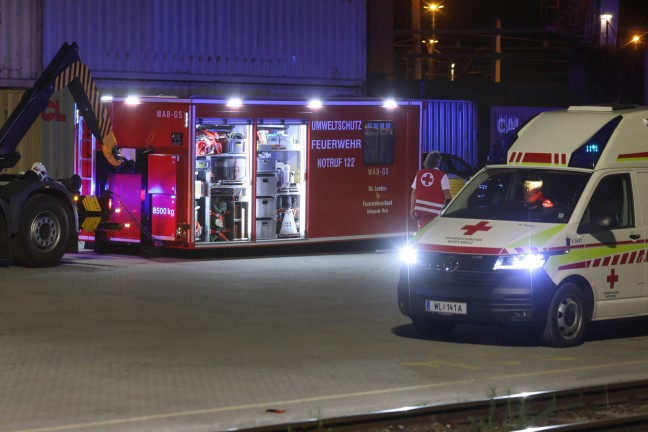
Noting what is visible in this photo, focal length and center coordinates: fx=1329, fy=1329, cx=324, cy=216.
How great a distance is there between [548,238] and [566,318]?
790 mm

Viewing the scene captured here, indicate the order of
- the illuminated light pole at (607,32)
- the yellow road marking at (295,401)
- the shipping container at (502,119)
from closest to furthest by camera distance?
1. the yellow road marking at (295,401)
2. the shipping container at (502,119)
3. the illuminated light pole at (607,32)

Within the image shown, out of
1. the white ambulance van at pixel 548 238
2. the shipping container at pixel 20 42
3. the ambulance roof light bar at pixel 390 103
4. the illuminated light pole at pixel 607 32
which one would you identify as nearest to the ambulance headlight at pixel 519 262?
the white ambulance van at pixel 548 238

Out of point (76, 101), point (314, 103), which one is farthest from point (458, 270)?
point (76, 101)

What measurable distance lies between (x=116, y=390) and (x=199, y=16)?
56.1 feet

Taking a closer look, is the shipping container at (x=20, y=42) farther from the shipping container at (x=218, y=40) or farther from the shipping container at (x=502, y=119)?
the shipping container at (x=502, y=119)

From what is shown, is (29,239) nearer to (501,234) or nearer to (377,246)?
(377,246)

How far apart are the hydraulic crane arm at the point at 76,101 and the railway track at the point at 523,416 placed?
38.7 feet

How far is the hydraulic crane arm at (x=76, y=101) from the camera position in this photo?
789 inches

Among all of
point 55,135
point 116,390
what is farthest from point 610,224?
point 55,135

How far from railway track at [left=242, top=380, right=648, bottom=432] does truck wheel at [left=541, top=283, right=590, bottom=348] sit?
187cm

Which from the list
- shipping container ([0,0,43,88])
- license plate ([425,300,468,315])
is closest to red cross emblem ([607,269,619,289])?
license plate ([425,300,468,315])

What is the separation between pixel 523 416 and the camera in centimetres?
920

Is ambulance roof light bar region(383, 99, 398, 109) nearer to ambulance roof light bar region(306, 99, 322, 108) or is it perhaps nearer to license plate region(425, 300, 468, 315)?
ambulance roof light bar region(306, 99, 322, 108)

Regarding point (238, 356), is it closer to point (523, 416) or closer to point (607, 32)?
point (523, 416)
